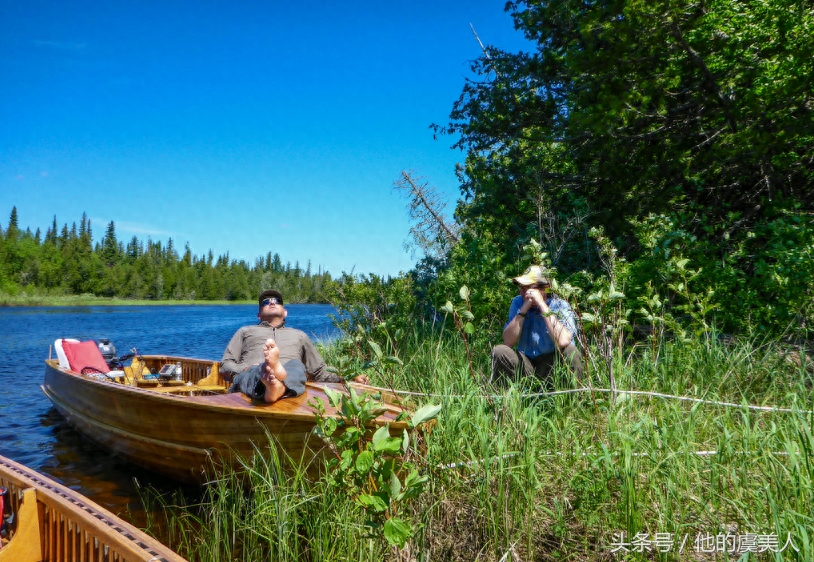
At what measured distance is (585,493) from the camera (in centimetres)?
298

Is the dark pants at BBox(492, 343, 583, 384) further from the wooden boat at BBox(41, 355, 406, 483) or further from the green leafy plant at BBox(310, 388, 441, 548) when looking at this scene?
the green leafy plant at BBox(310, 388, 441, 548)

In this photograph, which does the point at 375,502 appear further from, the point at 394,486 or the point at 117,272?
the point at 117,272

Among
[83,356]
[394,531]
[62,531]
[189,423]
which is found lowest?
[62,531]

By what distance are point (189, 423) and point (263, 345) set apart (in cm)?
99

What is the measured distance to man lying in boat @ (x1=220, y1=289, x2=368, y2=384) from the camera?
18.1ft

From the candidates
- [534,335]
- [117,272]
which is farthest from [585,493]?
[117,272]

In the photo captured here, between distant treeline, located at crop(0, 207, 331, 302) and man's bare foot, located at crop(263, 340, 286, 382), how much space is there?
237 feet

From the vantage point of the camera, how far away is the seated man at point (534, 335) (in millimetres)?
4355

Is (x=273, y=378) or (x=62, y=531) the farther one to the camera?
(x=273, y=378)

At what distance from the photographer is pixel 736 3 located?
5.88m

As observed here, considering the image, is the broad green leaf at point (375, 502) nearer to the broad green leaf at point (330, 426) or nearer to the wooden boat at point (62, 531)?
the broad green leaf at point (330, 426)

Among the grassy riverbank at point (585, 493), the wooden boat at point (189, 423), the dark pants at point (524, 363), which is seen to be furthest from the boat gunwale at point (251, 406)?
the dark pants at point (524, 363)

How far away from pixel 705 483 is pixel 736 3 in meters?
5.43

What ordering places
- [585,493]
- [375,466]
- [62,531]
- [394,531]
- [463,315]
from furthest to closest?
[463,315]
[62,531]
[585,493]
[375,466]
[394,531]
